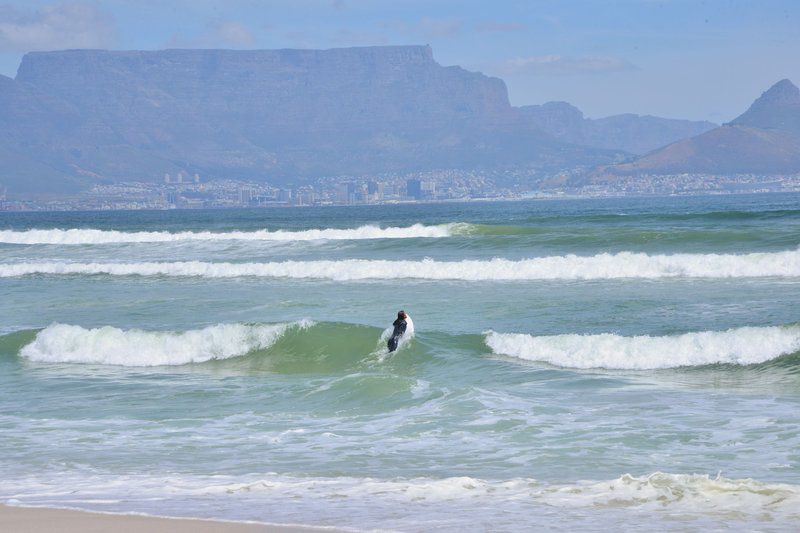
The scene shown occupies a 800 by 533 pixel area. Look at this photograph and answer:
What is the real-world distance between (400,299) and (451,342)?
6937 millimetres

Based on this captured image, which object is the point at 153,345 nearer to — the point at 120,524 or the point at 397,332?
the point at 397,332

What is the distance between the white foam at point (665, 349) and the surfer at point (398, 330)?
175 cm

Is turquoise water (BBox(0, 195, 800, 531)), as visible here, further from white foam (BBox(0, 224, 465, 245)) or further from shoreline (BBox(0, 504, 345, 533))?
white foam (BBox(0, 224, 465, 245))

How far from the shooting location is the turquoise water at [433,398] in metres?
8.70

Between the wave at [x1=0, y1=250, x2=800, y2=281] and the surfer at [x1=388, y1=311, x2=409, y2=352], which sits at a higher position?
the wave at [x1=0, y1=250, x2=800, y2=281]

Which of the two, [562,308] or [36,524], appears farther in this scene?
[562,308]

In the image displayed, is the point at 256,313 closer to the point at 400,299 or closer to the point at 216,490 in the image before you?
the point at 400,299

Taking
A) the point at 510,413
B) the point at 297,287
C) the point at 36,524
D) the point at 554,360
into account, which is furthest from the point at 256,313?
the point at 36,524

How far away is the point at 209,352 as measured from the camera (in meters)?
19.1

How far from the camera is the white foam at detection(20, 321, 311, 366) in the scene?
18922mm

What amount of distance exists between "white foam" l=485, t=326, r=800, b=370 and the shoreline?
903 centimetres

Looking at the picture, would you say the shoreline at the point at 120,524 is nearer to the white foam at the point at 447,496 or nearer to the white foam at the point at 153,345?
the white foam at the point at 447,496

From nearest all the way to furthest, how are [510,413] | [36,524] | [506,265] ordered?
[36,524] < [510,413] < [506,265]

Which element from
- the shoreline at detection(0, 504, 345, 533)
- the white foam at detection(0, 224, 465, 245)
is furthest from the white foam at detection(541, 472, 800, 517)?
the white foam at detection(0, 224, 465, 245)
